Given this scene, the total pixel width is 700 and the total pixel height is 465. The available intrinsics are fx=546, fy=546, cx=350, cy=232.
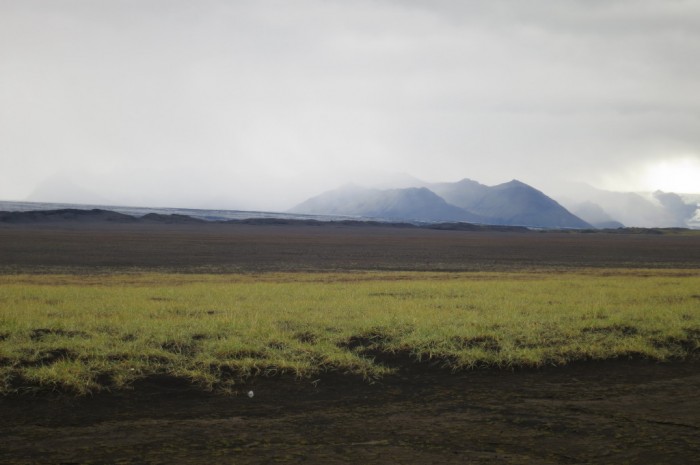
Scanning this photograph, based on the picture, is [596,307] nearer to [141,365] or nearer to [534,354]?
[534,354]

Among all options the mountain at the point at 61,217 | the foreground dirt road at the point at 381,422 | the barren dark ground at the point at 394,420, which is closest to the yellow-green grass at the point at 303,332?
the barren dark ground at the point at 394,420

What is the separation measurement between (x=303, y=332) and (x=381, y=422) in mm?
5495

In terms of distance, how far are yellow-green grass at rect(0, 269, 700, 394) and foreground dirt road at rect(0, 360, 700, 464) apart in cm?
69

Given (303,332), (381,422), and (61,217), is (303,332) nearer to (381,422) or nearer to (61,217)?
(381,422)

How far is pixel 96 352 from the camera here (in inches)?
434

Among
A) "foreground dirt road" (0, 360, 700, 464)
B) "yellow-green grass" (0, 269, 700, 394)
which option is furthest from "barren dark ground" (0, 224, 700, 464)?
"yellow-green grass" (0, 269, 700, 394)

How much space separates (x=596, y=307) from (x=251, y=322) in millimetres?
10770

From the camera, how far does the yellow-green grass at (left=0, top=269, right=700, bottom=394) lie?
10.5 m

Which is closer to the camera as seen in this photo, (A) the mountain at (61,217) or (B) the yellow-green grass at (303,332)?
(B) the yellow-green grass at (303,332)

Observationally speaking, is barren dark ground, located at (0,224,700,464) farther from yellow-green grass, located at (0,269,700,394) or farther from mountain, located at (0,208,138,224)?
mountain, located at (0,208,138,224)

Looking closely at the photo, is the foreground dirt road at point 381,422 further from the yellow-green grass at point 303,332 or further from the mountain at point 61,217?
the mountain at point 61,217

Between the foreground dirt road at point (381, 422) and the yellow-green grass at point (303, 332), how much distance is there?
691 millimetres

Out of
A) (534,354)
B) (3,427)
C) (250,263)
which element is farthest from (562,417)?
(250,263)

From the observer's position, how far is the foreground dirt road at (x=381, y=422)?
22.7ft
